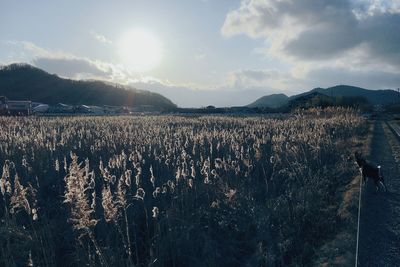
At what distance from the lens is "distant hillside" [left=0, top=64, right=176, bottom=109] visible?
149875mm

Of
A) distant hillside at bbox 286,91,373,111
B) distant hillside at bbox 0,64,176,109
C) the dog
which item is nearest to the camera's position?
the dog

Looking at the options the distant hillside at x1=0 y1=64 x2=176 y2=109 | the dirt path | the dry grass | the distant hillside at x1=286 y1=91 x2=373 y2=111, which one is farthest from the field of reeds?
the distant hillside at x1=0 y1=64 x2=176 y2=109

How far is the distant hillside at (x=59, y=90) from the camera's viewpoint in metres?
150

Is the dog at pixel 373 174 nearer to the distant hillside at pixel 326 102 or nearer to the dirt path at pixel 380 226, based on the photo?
the dirt path at pixel 380 226

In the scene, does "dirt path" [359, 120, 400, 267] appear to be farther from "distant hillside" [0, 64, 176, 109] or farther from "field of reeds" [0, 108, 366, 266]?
"distant hillside" [0, 64, 176, 109]

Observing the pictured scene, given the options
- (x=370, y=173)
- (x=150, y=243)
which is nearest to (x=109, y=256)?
(x=150, y=243)

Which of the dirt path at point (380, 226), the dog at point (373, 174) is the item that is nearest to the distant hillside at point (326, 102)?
the dog at point (373, 174)

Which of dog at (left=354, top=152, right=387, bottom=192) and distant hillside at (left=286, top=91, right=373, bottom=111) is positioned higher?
distant hillside at (left=286, top=91, right=373, bottom=111)

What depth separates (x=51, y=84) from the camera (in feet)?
527

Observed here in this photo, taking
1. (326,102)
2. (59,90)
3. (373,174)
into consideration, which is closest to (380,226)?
(373,174)

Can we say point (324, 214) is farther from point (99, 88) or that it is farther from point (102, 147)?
point (99, 88)

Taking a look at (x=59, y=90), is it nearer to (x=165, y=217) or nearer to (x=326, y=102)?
(x=326, y=102)

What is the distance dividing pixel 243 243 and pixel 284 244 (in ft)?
3.05

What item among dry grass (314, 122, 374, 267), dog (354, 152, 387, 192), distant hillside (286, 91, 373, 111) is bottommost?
dry grass (314, 122, 374, 267)
